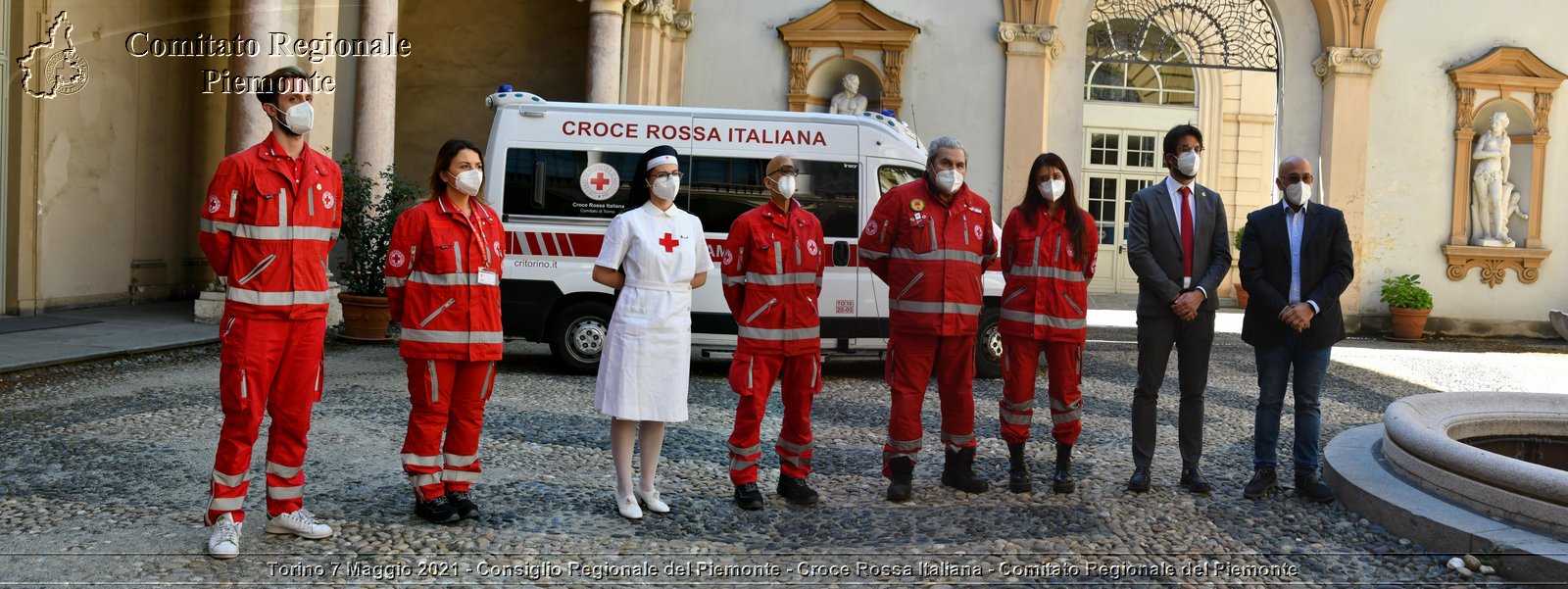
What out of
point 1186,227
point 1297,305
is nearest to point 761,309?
point 1186,227

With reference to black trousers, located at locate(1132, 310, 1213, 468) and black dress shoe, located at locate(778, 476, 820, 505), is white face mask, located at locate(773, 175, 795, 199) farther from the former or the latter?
black trousers, located at locate(1132, 310, 1213, 468)

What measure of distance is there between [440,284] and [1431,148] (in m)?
16.9

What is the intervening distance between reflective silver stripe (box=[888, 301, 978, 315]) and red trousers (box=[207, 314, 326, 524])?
8.29 ft

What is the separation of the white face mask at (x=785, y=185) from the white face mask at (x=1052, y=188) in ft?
4.03

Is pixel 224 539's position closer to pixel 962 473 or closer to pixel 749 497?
pixel 749 497

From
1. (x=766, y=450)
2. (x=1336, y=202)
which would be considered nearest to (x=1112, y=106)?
(x=1336, y=202)

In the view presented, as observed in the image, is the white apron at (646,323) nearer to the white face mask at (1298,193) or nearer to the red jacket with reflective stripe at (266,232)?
the red jacket with reflective stripe at (266,232)

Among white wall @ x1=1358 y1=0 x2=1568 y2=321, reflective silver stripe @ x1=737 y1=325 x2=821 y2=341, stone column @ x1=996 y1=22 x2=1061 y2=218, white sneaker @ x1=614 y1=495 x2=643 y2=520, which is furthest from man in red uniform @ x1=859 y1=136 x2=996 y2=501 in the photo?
white wall @ x1=1358 y1=0 x2=1568 y2=321

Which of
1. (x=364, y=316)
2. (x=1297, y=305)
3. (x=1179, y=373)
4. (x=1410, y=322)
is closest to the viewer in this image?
(x=1297, y=305)

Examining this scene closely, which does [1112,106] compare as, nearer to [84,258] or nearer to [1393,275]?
[1393,275]

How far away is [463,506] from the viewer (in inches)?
191

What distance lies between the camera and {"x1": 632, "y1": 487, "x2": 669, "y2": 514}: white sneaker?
5.16 metres

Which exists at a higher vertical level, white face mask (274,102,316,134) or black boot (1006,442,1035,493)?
white face mask (274,102,316,134)

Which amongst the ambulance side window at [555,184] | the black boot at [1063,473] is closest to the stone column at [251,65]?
the ambulance side window at [555,184]
